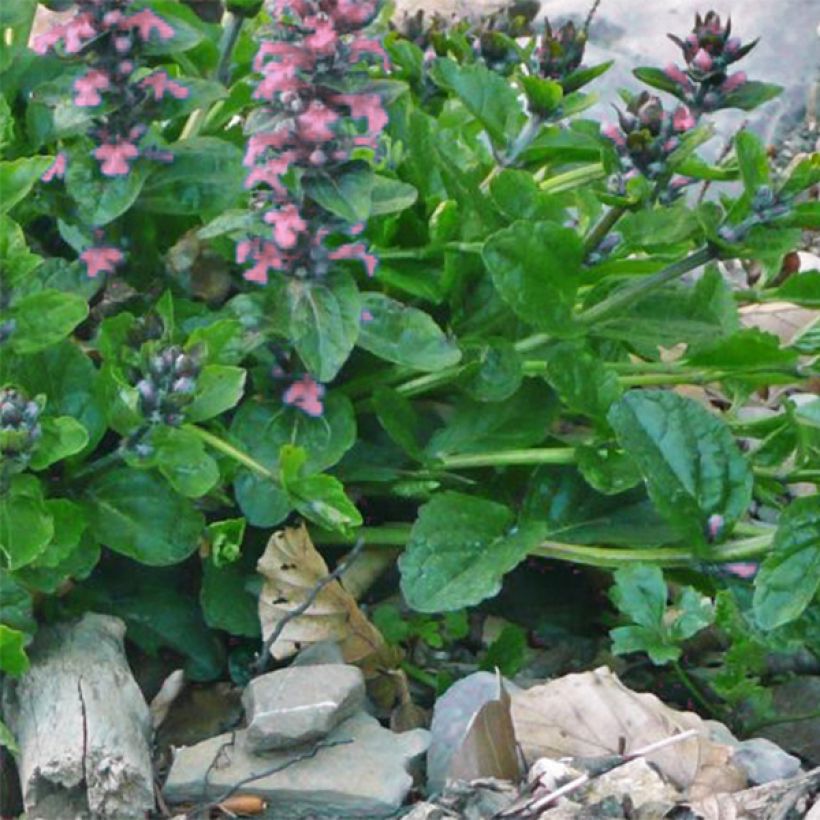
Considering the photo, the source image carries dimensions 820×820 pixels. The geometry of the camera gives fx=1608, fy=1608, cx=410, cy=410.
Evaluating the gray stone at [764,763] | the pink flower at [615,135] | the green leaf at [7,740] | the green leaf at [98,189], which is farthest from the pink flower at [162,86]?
the gray stone at [764,763]

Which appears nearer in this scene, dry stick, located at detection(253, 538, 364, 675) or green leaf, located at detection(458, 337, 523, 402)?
dry stick, located at detection(253, 538, 364, 675)

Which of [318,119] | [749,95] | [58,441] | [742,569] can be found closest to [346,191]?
[318,119]

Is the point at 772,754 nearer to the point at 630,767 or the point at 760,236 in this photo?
the point at 630,767

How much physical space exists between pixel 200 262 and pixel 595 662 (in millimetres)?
891

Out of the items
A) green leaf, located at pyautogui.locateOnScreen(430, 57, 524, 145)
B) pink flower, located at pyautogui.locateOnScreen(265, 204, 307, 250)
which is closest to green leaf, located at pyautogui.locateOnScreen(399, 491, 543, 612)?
pink flower, located at pyautogui.locateOnScreen(265, 204, 307, 250)

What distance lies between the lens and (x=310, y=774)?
204 cm

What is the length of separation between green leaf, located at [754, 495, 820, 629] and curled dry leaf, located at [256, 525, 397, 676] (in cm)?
56

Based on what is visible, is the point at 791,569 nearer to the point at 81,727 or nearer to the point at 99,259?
the point at 81,727

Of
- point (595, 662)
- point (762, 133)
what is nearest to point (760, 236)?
point (595, 662)

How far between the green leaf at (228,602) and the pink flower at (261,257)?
443 mm

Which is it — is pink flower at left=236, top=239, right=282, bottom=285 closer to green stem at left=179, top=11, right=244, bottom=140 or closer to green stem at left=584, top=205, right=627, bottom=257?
green stem at left=179, top=11, right=244, bottom=140

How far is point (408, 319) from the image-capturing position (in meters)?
2.30

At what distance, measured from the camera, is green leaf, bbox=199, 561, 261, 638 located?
2344 mm

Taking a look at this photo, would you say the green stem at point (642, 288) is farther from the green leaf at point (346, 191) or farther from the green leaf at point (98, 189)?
the green leaf at point (98, 189)
